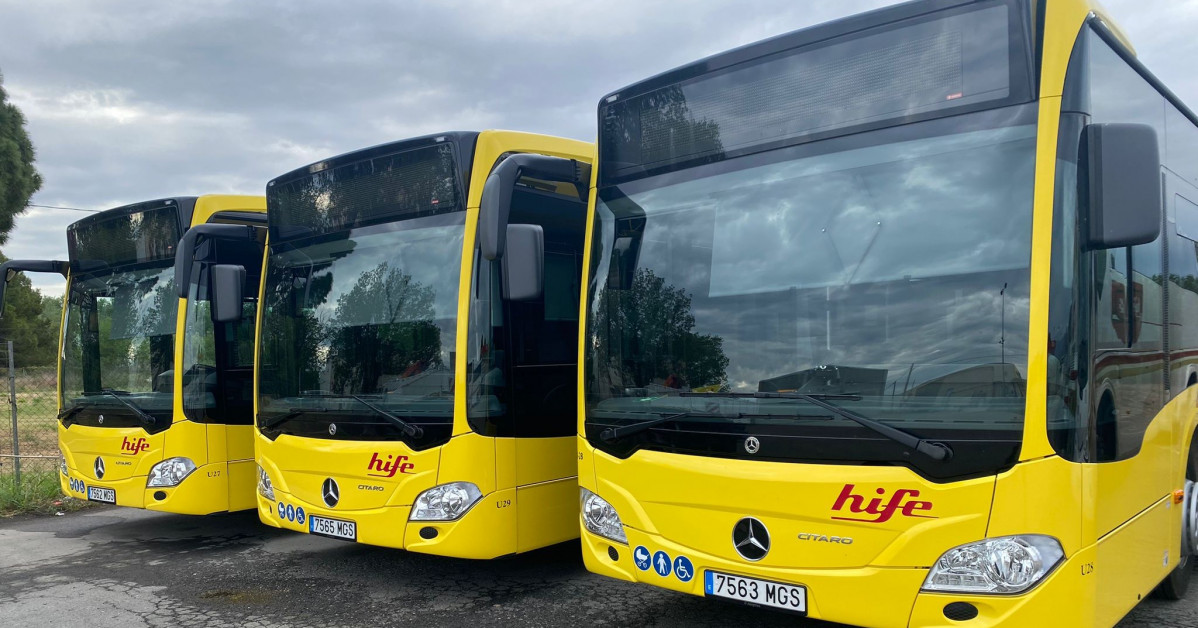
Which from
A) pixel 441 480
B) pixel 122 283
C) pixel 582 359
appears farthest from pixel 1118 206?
pixel 122 283

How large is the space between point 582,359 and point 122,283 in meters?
5.14

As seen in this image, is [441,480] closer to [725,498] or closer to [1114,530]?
[725,498]

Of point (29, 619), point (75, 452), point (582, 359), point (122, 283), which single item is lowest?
point (29, 619)

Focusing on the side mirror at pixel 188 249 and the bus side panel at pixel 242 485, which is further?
the bus side panel at pixel 242 485

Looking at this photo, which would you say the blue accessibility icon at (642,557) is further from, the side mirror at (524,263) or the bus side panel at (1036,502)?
the bus side panel at (1036,502)

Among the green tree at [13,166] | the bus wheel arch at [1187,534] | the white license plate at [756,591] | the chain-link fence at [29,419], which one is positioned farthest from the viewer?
the green tree at [13,166]

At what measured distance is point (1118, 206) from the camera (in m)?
3.45

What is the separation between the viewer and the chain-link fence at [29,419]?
1029 centimetres

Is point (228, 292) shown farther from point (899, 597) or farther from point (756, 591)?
point (899, 597)

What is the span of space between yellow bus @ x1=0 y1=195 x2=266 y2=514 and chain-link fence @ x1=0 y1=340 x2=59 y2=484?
4.47ft

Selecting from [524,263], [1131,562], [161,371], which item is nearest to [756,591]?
[1131,562]

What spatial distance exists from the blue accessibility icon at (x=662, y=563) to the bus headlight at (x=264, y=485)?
327 centimetres

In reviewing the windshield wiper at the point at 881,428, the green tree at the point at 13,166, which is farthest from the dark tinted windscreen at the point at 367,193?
the green tree at the point at 13,166

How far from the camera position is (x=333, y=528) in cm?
591
